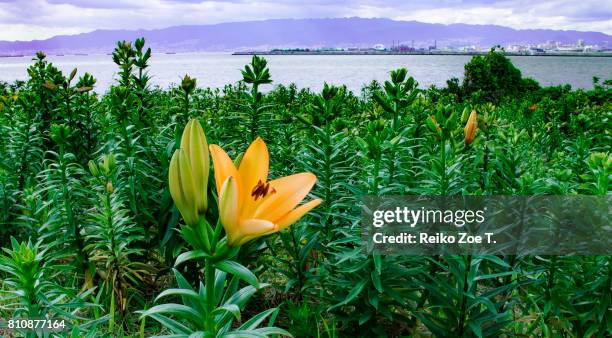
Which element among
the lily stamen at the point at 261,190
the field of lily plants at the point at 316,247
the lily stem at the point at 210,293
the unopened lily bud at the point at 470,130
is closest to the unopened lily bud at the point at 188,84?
the field of lily plants at the point at 316,247

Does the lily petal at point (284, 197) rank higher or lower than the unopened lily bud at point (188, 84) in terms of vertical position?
lower

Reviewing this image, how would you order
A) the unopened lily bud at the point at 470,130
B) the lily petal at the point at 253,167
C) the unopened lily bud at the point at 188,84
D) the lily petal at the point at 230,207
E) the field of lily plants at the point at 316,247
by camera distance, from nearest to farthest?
the lily petal at the point at 230,207 → the lily petal at the point at 253,167 → the field of lily plants at the point at 316,247 → the unopened lily bud at the point at 470,130 → the unopened lily bud at the point at 188,84

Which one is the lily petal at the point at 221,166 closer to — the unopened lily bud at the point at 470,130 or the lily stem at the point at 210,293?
the lily stem at the point at 210,293

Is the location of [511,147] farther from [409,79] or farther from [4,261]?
[4,261]

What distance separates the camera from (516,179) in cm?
224

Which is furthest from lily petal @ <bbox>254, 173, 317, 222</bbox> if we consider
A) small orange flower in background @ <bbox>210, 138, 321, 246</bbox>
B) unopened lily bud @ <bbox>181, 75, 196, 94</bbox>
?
unopened lily bud @ <bbox>181, 75, 196, 94</bbox>

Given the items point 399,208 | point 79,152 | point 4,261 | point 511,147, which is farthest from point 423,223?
point 79,152

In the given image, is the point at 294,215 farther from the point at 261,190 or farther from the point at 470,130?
the point at 470,130

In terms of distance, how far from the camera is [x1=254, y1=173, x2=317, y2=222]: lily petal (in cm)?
94

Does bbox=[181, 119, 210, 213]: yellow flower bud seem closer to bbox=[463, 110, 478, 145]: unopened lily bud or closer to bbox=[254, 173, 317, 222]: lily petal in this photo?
bbox=[254, 173, 317, 222]: lily petal

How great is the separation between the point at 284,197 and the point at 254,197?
0.05 meters

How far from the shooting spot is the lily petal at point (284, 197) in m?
0.94

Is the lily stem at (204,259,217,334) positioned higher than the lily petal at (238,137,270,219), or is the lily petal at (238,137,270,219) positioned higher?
the lily petal at (238,137,270,219)

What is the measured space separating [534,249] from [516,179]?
30cm
